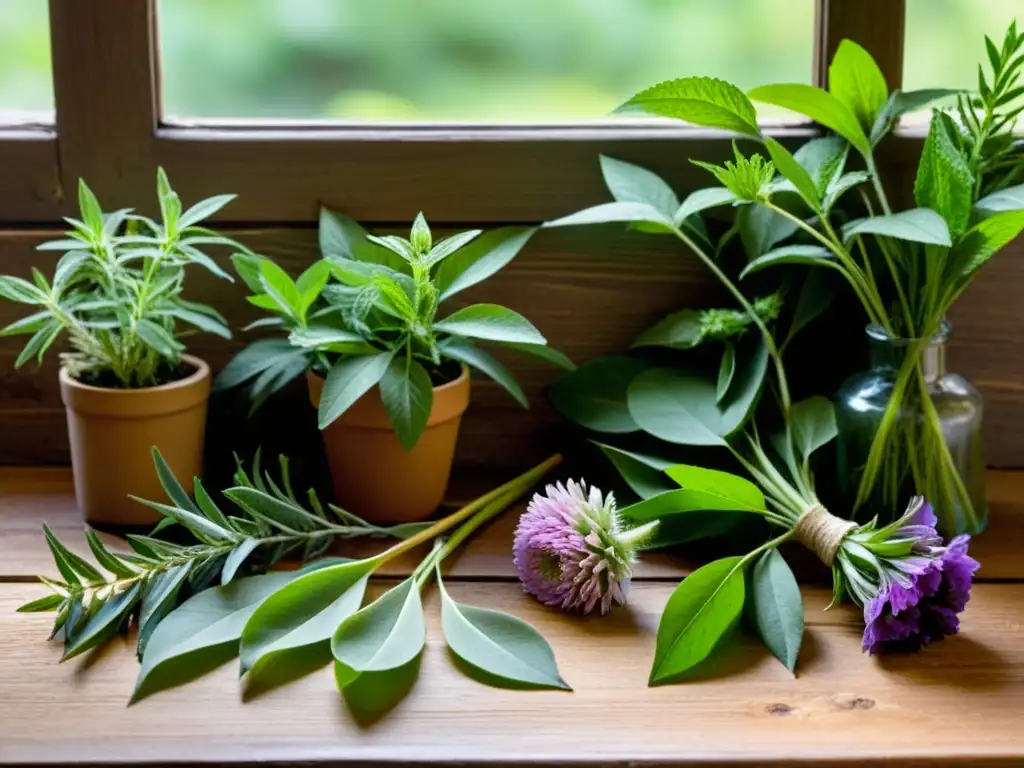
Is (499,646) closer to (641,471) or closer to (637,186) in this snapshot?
(641,471)

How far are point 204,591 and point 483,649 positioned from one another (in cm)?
19

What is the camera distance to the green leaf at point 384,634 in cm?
68

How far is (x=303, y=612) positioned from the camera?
0.72 meters

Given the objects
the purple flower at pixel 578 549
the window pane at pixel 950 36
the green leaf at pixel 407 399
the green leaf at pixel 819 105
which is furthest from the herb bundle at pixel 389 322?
the window pane at pixel 950 36

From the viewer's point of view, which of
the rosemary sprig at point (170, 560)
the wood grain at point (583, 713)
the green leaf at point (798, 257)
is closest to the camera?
the wood grain at point (583, 713)

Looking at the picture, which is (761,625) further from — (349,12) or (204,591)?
(349,12)

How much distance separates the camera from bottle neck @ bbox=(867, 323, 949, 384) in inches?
32.3

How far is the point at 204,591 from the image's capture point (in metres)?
0.75

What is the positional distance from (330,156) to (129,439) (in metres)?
0.28

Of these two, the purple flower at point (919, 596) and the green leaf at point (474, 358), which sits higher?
the green leaf at point (474, 358)

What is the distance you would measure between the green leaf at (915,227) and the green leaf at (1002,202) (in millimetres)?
30

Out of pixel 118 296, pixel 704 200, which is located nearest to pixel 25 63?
pixel 118 296

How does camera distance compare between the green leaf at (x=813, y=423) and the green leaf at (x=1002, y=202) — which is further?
the green leaf at (x=813, y=423)

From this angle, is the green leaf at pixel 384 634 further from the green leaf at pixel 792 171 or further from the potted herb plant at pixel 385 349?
the green leaf at pixel 792 171
